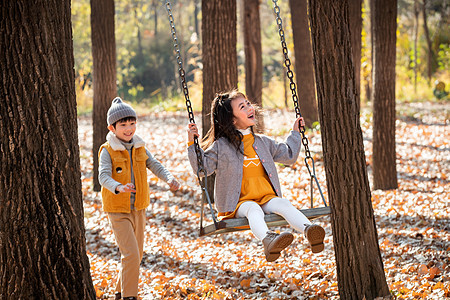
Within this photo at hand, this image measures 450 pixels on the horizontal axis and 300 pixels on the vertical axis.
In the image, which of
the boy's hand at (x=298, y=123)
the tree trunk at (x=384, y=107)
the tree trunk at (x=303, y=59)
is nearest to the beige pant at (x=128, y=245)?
the boy's hand at (x=298, y=123)

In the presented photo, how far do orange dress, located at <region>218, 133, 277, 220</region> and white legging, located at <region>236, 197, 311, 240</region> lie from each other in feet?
0.28

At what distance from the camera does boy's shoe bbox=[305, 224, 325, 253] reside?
13.4 ft

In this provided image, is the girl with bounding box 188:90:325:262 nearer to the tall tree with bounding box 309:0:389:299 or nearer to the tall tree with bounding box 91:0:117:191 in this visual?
the tall tree with bounding box 309:0:389:299

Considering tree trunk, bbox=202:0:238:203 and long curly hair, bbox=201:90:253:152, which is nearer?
long curly hair, bbox=201:90:253:152

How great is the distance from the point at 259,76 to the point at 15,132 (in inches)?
445

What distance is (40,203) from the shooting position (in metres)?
3.35

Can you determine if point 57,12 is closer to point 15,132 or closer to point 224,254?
point 15,132

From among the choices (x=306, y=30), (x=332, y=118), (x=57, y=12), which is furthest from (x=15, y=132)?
(x=306, y=30)

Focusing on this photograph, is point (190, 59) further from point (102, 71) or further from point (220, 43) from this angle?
point (220, 43)

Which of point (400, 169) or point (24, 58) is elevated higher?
point (24, 58)

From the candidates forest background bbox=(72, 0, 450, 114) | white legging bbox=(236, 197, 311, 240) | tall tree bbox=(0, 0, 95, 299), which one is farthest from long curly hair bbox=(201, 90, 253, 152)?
forest background bbox=(72, 0, 450, 114)

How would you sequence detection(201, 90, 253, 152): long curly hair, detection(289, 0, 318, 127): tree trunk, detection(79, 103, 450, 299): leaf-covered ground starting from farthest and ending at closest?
detection(289, 0, 318, 127): tree trunk → detection(79, 103, 450, 299): leaf-covered ground → detection(201, 90, 253, 152): long curly hair

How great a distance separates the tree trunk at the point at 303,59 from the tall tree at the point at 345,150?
9.13m

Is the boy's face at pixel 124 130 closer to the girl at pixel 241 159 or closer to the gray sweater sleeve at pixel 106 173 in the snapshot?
the gray sweater sleeve at pixel 106 173
